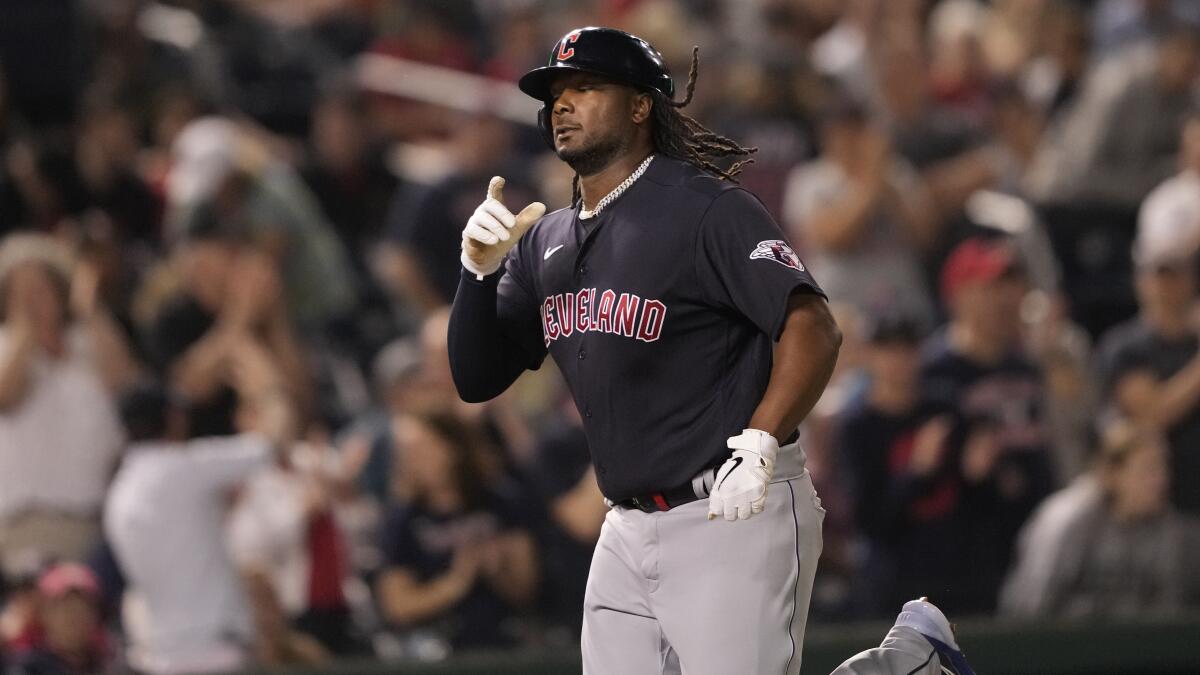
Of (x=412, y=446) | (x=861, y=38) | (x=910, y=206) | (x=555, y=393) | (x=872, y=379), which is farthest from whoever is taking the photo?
(x=861, y=38)

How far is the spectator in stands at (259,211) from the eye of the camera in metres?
7.78

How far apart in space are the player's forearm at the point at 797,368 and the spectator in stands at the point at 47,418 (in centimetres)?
386

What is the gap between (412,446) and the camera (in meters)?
6.63

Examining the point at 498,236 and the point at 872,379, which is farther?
the point at 872,379

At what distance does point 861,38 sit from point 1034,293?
2.07 metres

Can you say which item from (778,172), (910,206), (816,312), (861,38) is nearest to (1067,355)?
(910,206)

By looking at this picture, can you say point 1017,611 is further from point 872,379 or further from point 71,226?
point 71,226

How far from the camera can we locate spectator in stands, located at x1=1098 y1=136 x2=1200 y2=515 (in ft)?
23.8

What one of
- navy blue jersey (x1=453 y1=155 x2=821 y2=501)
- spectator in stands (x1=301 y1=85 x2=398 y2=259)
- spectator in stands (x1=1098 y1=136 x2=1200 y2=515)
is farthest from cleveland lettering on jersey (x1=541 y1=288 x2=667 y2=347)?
spectator in stands (x1=301 y1=85 x2=398 y2=259)

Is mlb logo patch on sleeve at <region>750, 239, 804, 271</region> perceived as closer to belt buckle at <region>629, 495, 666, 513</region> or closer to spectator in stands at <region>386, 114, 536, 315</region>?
belt buckle at <region>629, 495, 666, 513</region>

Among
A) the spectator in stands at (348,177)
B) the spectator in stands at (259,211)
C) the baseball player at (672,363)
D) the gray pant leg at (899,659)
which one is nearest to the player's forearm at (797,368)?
the baseball player at (672,363)

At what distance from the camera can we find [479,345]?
4.15 m

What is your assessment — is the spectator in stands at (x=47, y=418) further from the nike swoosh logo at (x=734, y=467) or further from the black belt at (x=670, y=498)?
the nike swoosh logo at (x=734, y=467)

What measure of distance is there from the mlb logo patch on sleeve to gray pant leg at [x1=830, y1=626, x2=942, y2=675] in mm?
883
